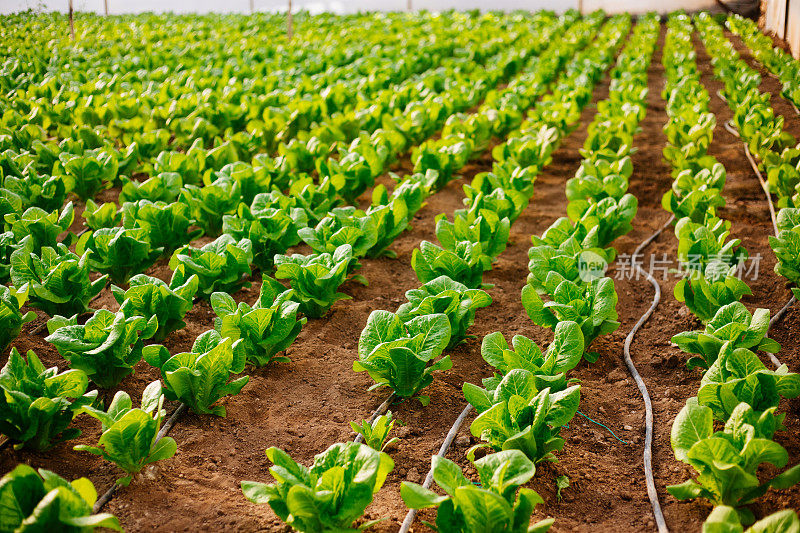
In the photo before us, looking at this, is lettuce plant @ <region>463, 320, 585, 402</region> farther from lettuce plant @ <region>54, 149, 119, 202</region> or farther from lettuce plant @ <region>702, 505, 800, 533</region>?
lettuce plant @ <region>54, 149, 119, 202</region>

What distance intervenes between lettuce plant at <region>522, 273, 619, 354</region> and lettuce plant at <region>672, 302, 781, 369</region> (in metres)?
0.31

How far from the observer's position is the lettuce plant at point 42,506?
1642 mm

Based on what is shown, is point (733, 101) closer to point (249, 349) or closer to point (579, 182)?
point (579, 182)

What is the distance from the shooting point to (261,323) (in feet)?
8.94

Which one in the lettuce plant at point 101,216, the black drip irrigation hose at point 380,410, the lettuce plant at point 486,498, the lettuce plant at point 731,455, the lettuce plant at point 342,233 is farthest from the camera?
the lettuce plant at point 101,216

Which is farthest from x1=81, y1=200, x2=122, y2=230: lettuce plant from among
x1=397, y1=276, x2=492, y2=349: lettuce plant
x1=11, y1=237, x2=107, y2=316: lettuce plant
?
x1=397, y1=276, x2=492, y2=349: lettuce plant

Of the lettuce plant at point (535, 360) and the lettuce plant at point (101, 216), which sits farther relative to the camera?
the lettuce plant at point (101, 216)

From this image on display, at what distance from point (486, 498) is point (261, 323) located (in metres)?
1.29

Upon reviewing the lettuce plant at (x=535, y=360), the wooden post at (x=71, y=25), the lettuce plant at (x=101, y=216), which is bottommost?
the lettuce plant at (x=535, y=360)

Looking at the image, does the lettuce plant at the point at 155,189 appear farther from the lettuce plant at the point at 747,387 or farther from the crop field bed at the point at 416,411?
the lettuce plant at the point at 747,387

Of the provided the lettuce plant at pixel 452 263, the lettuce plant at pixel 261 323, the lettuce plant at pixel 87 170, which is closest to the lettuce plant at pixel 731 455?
the lettuce plant at pixel 452 263

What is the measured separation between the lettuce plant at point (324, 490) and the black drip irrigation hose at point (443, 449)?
0.64 ft

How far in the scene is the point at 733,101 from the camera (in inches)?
255

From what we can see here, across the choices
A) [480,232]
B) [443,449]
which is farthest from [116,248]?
[443,449]
